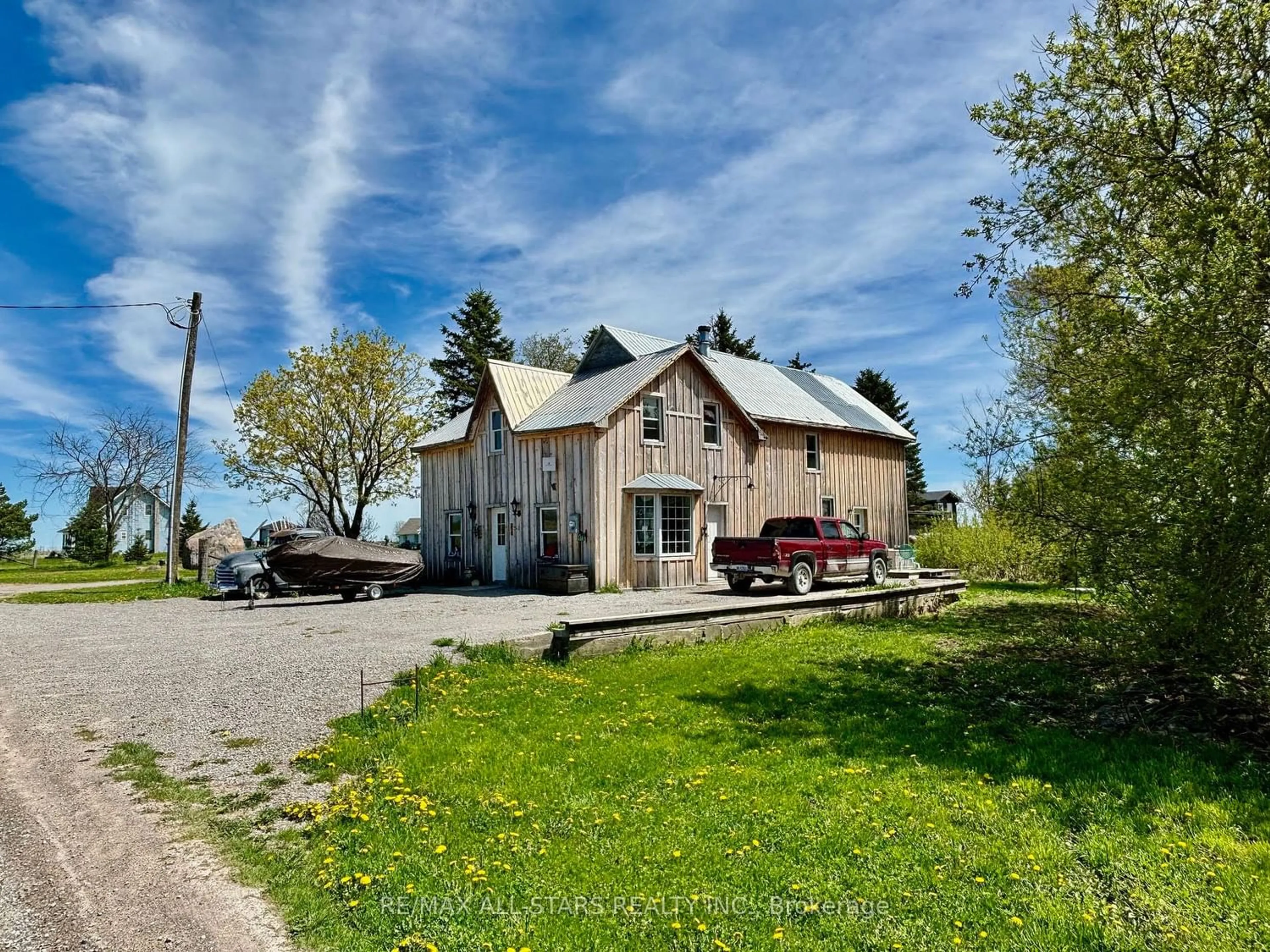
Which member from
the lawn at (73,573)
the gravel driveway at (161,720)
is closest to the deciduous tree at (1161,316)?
the gravel driveway at (161,720)

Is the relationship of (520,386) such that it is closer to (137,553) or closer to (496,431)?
(496,431)

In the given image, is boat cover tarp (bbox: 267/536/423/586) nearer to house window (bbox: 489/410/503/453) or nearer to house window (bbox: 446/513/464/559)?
house window (bbox: 446/513/464/559)

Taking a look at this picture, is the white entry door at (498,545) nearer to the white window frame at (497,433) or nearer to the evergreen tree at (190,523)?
the white window frame at (497,433)

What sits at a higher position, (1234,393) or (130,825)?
(1234,393)

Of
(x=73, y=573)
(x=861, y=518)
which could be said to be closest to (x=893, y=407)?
(x=861, y=518)

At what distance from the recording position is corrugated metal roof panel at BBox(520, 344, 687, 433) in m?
20.4

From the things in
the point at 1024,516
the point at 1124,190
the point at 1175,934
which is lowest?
the point at 1175,934

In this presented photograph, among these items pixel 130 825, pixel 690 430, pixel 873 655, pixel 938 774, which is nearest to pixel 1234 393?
pixel 938 774

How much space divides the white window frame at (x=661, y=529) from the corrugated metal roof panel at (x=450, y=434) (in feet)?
23.3

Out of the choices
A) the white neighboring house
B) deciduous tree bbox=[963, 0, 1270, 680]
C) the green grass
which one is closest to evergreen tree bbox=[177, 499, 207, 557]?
the white neighboring house

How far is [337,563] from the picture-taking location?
59.8ft

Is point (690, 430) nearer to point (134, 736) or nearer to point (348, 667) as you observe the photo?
point (348, 667)

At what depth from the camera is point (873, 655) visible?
10156 millimetres

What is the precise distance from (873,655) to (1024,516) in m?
2.84
